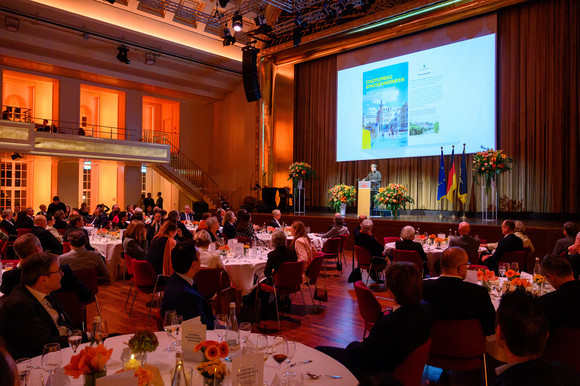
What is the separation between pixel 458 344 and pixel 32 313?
2683 mm

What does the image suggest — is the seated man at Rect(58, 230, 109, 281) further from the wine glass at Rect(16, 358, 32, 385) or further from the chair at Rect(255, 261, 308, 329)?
the wine glass at Rect(16, 358, 32, 385)

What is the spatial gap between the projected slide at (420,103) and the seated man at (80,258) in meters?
10.3

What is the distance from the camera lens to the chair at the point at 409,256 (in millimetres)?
5996

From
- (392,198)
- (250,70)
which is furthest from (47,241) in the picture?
(250,70)

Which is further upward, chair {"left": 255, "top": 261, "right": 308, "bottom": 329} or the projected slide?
the projected slide

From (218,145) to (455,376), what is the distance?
18.9 m

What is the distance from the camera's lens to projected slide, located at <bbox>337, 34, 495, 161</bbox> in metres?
11.8

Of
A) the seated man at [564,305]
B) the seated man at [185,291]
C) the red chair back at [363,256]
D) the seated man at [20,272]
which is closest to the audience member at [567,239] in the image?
the red chair back at [363,256]

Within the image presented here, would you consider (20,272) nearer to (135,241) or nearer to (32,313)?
(32,313)

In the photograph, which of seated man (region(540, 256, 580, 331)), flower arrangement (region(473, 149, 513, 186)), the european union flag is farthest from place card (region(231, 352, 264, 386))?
the european union flag

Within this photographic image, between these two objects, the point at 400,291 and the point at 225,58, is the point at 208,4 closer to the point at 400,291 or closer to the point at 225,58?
the point at 225,58

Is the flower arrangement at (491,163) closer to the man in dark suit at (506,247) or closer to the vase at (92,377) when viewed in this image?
the man in dark suit at (506,247)

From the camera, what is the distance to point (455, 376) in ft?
12.3

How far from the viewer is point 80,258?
485cm
